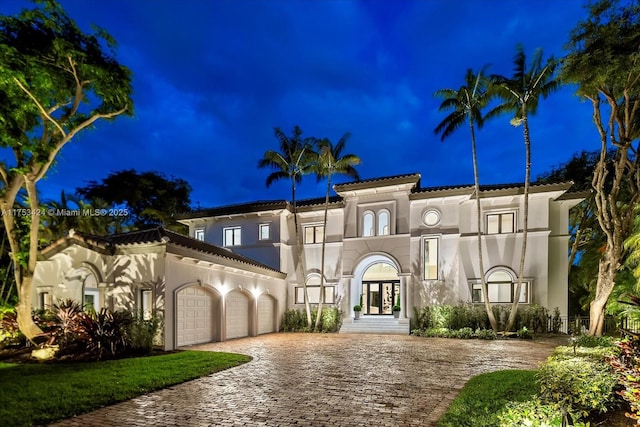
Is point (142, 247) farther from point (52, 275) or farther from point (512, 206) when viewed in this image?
point (512, 206)

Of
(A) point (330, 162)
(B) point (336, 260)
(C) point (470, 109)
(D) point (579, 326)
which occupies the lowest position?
(D) point (579, 326)

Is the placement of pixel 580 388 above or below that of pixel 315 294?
above

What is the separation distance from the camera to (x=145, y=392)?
7637mm

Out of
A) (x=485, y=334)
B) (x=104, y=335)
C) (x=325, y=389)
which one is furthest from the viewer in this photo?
(x=485, y=334)

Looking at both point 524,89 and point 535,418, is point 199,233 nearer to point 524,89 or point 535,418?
point 524,89

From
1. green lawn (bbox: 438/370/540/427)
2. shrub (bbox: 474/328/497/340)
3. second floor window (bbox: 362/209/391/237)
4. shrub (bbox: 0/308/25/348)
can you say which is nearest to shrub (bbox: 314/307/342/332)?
second floor window (bbox: 362/209/391/237)

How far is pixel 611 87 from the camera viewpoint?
1354cm

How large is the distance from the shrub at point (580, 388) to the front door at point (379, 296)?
15.9 meters

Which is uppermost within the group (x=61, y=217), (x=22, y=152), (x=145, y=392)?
(x=22, y=152)

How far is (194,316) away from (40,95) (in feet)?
33.1

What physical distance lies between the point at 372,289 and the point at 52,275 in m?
17.4

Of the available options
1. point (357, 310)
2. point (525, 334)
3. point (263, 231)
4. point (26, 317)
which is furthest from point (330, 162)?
point (26, 317)

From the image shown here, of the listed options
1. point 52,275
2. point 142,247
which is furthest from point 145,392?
point 52,275

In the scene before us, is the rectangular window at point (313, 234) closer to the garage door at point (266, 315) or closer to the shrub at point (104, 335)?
the garage door at point (266, 315)
